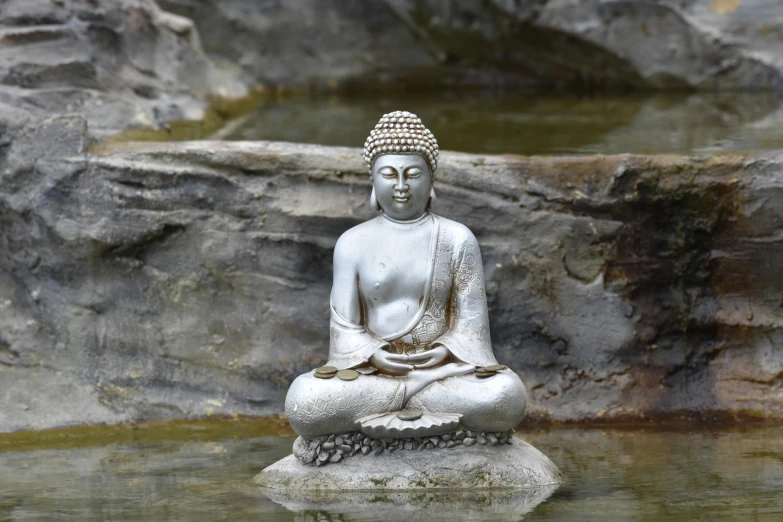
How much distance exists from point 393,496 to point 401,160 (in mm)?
1403

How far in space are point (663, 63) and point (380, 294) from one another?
593 centimetres

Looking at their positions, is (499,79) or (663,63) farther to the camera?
(499,79)

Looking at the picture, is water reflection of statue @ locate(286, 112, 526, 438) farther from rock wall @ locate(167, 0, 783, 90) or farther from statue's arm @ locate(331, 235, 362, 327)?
rock wall @ locate(167, 0, 783, 90)

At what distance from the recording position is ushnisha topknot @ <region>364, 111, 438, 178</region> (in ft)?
16.8

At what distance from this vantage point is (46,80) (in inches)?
295

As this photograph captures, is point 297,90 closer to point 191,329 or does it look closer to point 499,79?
point 499,79

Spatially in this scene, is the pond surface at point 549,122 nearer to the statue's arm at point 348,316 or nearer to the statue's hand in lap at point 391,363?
the statue's arm at point 348,316

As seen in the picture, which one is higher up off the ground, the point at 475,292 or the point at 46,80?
the point at 46,80

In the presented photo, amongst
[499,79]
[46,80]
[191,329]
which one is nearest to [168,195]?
[191,329]

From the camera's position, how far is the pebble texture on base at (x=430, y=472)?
192 inches

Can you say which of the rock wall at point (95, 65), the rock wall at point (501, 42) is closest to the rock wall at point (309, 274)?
the rock wall at point (95, 65)

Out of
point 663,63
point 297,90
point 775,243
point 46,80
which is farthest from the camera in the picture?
point 297,90

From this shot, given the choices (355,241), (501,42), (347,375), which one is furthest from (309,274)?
(501,42)

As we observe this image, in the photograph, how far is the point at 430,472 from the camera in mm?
4891
